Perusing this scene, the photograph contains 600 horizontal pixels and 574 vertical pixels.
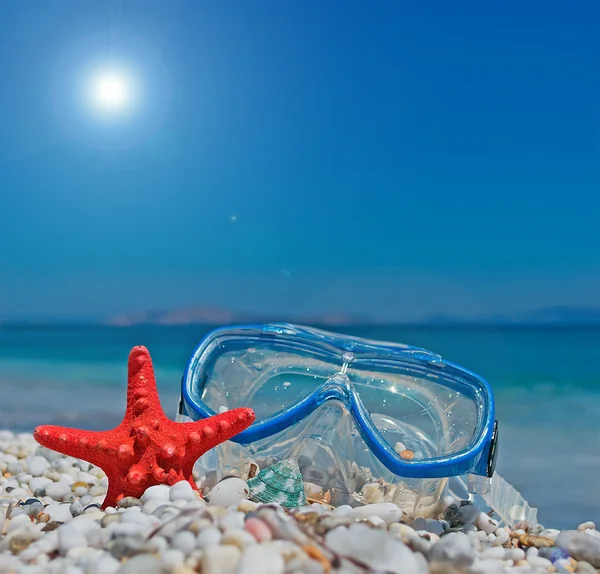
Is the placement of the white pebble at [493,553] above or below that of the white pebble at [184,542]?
below

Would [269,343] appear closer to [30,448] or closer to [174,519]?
[174,519]

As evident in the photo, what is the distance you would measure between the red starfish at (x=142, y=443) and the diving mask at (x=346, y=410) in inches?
14.5

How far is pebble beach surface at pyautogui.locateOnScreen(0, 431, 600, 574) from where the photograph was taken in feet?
6.40

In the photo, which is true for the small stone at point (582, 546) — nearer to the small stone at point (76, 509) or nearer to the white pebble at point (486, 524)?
the white pebble at point (486, 524)

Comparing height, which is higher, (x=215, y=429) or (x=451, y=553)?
(x=215, y=429)

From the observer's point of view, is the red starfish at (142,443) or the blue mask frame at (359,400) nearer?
the red starfish at (142,443)

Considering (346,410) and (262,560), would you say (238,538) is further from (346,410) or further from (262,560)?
(346,410)

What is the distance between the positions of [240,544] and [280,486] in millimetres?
1321

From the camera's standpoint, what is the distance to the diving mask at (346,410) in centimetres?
351

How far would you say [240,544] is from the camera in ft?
6.58

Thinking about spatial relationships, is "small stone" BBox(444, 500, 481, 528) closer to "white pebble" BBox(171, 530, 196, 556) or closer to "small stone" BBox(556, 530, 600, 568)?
"small stone" BBox(556, 530, 600, 568)

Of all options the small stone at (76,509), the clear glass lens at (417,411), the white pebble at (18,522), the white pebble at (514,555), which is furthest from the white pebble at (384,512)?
the white pebble at (18,522)

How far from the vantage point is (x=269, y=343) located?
4.45 m

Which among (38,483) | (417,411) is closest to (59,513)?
(38,483)
